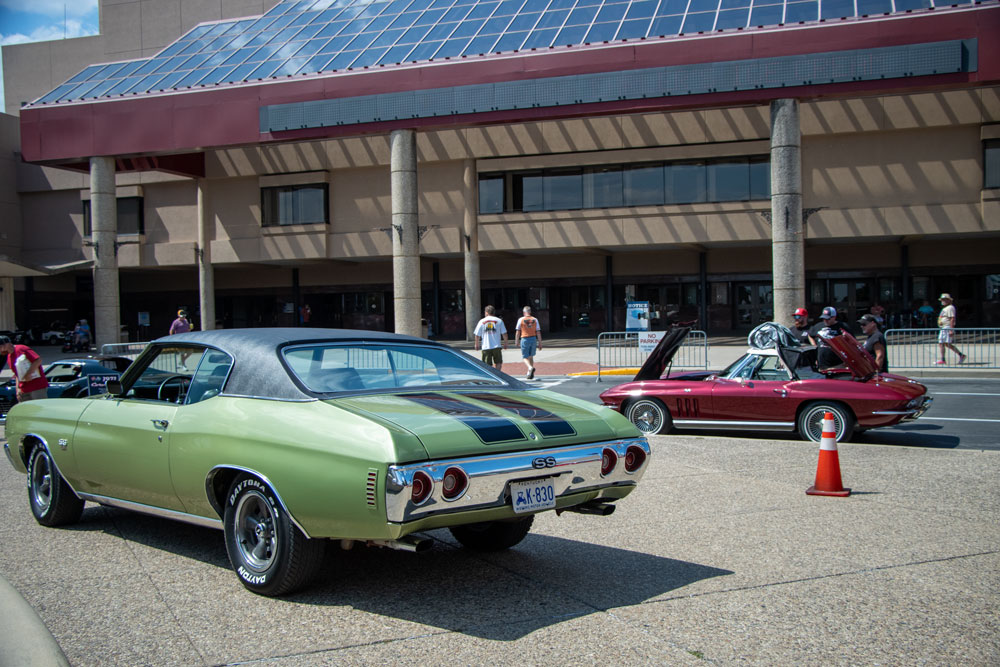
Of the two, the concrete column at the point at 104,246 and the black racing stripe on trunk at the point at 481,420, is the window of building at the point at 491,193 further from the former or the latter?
the black racing stripe on trunk at the point at 481,420

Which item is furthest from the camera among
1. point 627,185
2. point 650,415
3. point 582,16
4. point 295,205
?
point 295,205

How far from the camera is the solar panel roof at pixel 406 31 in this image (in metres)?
27.0

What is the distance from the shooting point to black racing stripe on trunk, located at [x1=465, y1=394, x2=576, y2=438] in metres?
4.86

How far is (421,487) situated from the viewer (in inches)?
170

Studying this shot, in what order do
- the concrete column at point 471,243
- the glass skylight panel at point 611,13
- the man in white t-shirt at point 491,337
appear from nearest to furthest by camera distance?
1. the man in white t-shirt at point 491,337
2. the glass skylight panel at point 611,13
3. the concrete column at point 471,243

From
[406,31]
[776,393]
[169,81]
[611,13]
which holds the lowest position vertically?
[776,393]

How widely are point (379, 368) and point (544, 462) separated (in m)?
1.43

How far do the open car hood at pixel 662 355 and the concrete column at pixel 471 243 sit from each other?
2344 cm

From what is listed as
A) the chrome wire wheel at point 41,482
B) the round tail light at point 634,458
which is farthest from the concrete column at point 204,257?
the round tail light at point 634,458

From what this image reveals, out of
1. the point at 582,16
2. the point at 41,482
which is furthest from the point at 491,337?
the point at 582,16

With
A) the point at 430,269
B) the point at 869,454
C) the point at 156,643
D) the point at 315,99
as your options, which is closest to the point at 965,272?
the point at 430,269

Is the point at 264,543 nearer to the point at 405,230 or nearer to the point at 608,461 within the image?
the point at 608,461

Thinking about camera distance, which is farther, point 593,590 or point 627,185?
point 627,185

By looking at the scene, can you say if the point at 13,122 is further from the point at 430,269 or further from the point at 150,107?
the point at 430,269
